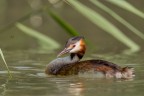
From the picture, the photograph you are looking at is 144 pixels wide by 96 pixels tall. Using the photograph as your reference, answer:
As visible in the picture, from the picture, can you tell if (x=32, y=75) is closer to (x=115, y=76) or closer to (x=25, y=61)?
(x=115, y=76)

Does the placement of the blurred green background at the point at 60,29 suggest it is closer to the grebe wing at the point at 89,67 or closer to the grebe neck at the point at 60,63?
the grebe neck at the point at 60,63

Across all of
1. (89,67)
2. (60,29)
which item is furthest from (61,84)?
(60,29)

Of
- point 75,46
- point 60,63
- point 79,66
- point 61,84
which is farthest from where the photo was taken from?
point 60,63

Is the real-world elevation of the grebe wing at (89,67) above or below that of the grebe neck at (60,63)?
below

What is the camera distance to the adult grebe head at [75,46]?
10.1m

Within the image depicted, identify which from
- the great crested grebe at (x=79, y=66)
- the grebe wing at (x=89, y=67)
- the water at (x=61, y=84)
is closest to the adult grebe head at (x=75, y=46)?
the great crested grebe at (x=79, y=66)

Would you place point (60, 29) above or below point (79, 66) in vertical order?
above

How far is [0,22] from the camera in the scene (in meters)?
17.7

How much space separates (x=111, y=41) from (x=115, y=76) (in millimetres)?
5449

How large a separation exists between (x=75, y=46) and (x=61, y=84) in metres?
1.45

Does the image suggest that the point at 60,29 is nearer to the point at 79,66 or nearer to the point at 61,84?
the point at 79,66

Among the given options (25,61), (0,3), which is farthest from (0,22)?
(25,61)

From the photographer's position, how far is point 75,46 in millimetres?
10117

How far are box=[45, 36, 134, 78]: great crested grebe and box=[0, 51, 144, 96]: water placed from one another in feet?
0.45
